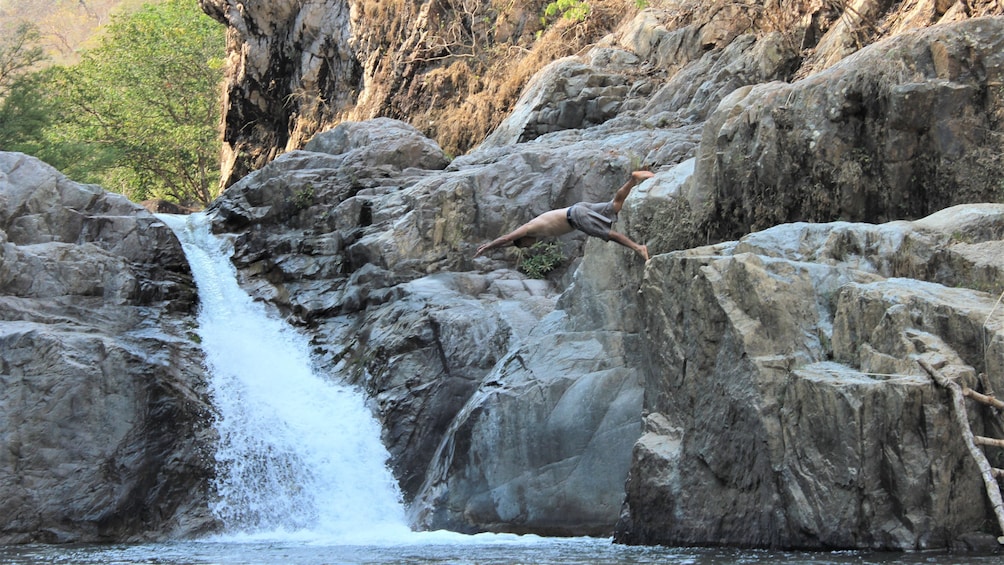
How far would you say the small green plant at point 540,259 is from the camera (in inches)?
674

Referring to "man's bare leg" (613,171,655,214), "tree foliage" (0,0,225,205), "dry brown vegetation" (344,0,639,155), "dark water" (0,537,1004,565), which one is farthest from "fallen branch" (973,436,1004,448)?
"tree foliage" (0,0,225,205)

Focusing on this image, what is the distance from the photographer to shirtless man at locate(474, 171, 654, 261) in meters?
12.5

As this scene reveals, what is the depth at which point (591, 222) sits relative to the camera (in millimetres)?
12625

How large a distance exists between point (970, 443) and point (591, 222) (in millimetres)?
5764

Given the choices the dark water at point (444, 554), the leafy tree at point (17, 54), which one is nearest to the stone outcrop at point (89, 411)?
the dark water at point (444, 554)

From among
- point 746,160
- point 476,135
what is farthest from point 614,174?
point 476,135

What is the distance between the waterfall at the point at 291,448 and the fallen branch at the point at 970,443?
697cm

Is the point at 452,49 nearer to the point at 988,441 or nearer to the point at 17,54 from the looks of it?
the point at 17,54

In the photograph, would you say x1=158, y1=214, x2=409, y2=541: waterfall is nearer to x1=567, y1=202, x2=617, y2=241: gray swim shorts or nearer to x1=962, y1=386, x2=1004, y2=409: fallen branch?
x1=567, y1=202, x2=617, y2=241: gray swim shorts

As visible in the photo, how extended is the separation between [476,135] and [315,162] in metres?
7.31

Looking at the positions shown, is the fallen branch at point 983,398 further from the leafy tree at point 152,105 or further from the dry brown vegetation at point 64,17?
the dry brown vegetation at point 64,17

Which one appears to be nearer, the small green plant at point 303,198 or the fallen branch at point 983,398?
the fallen branch at point 983,398

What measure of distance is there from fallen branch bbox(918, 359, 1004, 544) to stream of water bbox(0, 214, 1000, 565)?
437mm

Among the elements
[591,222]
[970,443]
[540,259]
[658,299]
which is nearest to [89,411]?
[591,222]
